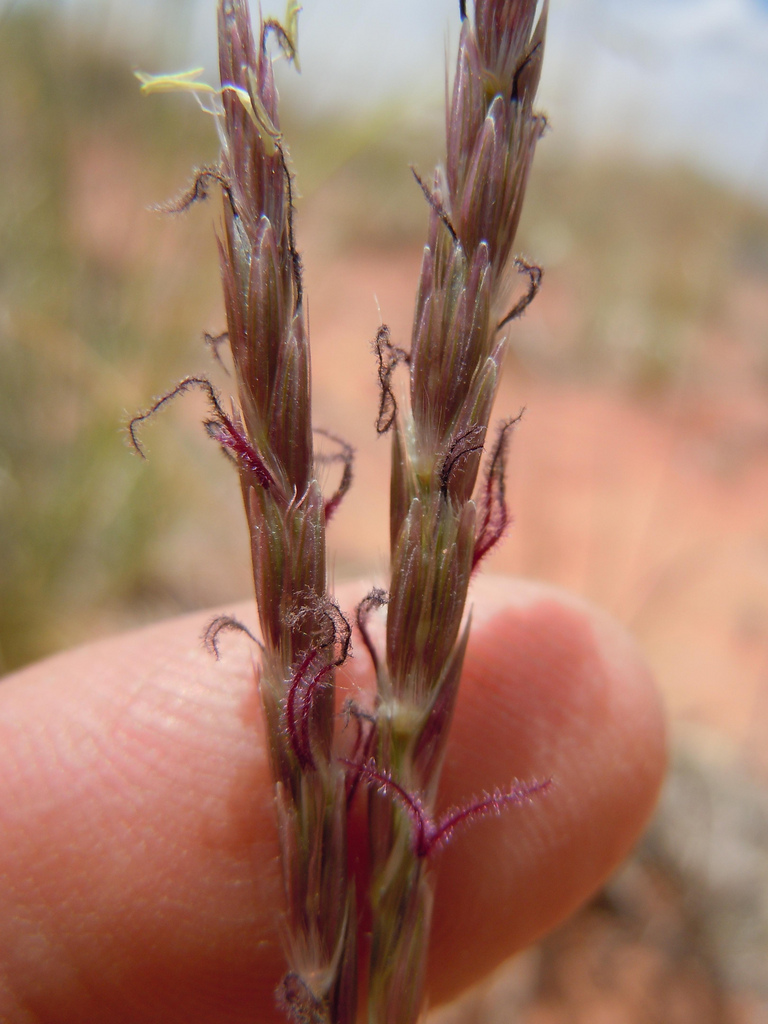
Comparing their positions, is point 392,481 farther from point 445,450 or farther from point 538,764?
point 538,764

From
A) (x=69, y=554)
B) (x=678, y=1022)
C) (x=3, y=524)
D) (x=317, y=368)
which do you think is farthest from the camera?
(x=317, y=368)

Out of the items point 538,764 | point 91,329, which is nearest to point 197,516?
point 91,329

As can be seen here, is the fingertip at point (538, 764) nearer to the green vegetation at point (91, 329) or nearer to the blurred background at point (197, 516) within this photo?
the blurred background at point (197, 516)

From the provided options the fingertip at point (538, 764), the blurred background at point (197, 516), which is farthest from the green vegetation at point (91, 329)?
the fingertip at point (538, 764)

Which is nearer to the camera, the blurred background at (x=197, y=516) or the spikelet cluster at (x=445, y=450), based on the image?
the spikelet cluster at (x=445, y=450)

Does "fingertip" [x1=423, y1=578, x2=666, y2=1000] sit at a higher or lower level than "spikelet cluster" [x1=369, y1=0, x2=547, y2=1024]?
lower

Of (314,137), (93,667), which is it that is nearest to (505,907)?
(93,667)

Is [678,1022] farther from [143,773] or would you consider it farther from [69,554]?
[69,554]

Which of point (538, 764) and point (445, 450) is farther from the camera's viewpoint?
point (538, 764)

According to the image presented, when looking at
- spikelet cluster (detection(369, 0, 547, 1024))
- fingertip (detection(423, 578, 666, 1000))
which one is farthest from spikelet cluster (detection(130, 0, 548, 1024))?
fingertip (detection(423, 578, 666, 1000))

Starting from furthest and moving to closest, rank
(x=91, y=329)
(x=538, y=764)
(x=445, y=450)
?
(x=91, y=329) → (x=538, y=764) → (x=445, y=450)

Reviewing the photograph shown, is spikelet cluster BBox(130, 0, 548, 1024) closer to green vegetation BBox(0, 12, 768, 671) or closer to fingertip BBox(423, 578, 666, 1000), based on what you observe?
fingertip BBox(423, 578, 666, 1000)
